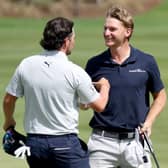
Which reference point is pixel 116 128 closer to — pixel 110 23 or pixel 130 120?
pixel 130 120

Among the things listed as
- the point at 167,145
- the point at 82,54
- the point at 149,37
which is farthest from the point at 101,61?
the point at 149,37

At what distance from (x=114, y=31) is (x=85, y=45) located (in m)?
21.5

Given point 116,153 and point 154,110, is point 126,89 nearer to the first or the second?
point 154,110

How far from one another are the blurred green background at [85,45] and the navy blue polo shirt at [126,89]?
143 inches

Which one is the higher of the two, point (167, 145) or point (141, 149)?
point (141, 149)

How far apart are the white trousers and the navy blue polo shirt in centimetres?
12

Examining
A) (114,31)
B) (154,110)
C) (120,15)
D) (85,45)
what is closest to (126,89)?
(154,110)

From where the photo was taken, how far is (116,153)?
705 cm

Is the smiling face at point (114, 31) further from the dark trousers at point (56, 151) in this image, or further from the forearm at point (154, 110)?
the dark trousers at point (56, 151)

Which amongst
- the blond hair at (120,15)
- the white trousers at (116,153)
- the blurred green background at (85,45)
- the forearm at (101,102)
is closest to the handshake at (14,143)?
the forearm at (101,102)

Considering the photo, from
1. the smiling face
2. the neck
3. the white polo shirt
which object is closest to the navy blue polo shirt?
the neck

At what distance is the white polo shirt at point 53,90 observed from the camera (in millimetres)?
6297

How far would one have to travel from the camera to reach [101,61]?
7172 millimetres

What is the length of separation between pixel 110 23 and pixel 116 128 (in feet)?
2.81
